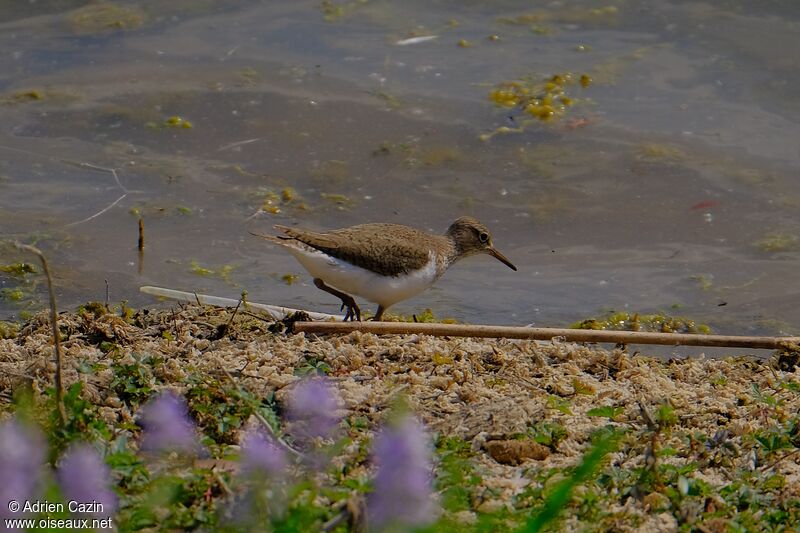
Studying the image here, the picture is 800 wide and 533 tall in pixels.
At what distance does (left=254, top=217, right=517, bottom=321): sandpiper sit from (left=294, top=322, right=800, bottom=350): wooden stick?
635mm

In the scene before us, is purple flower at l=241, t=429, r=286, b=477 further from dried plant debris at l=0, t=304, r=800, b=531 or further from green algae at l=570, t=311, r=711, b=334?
green algae at l=570, t=311, r=711, b=334

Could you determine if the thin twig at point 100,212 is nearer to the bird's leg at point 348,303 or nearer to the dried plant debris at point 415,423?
the dried plant debris at point 415,423

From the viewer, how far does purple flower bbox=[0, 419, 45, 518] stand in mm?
3355

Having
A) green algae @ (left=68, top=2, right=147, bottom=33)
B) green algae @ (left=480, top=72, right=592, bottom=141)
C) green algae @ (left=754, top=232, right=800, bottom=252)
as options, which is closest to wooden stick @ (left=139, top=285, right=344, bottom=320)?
green algae @ (left=754, top=232, right=800, bottom=252)

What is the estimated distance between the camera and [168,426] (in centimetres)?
397

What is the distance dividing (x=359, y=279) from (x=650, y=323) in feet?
7.08

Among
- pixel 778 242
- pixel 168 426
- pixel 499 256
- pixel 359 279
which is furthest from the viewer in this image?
pixel 778 242

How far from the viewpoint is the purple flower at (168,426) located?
397 centimetres

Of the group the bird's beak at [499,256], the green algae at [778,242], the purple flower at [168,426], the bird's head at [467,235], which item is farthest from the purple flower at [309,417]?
the green algae at [778,242]

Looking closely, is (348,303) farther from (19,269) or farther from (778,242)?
(778,242)

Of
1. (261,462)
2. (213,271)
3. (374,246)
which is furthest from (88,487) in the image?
(213,271)

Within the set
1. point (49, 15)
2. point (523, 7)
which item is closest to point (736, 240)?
point (523, 7)

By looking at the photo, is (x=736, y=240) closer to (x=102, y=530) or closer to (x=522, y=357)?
(x=522, y=357)

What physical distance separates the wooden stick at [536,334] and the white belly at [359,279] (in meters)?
0.69
